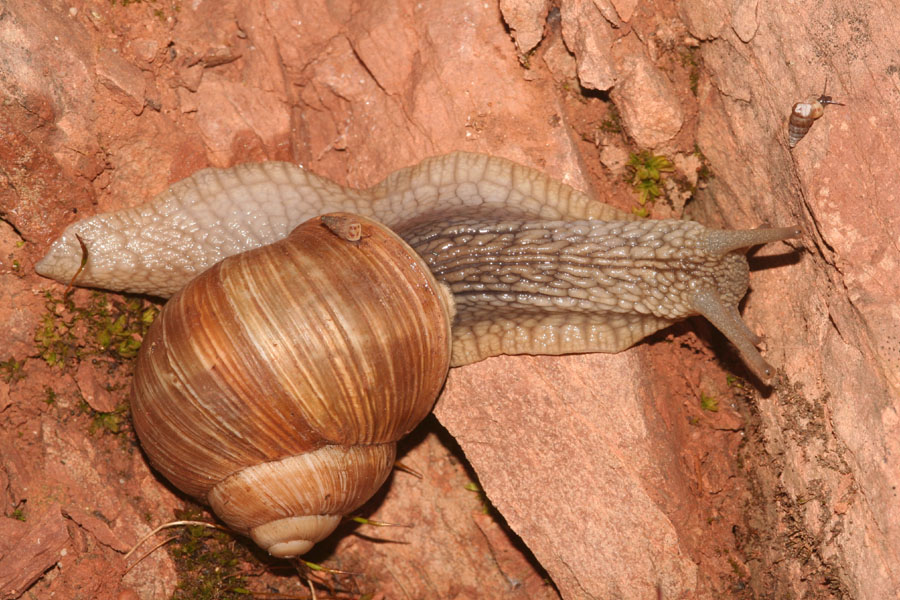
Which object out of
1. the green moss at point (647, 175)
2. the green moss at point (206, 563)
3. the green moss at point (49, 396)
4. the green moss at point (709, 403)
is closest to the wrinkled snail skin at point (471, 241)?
the green moss at point (647, 175)

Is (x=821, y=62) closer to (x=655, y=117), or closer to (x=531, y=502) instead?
(x=655, y=117)

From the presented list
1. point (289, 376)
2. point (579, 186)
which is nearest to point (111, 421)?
point (289, 376)

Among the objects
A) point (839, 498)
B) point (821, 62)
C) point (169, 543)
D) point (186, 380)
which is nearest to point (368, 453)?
point (186, 380)

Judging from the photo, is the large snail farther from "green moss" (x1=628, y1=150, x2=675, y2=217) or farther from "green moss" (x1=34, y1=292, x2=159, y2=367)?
"green moss" (x1=628, y1=150, x2=675, y2=217)

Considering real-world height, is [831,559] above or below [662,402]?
below

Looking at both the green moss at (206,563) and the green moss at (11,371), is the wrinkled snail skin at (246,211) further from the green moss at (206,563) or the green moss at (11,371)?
the green moss at (206,563)

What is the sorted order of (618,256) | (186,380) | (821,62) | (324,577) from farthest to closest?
A: (324,577) → (618,256) → (821,62) → (186,380)

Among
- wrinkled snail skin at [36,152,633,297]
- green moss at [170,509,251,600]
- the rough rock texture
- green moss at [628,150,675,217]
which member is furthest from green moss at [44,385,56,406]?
green moss at [628,150,675,217]
